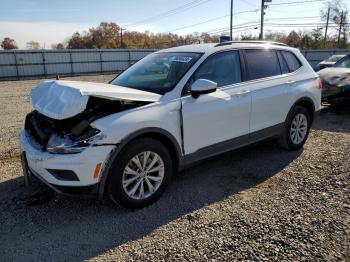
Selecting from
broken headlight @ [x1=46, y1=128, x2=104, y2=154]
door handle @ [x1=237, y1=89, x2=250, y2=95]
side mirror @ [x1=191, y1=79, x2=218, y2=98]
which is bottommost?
broken headlight @ [x1=46, y1=128, x2=104, y2=154]

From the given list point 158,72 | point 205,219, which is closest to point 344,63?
point 158,72

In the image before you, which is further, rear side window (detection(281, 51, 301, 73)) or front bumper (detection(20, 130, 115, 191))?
rear side window (detection(281, 51, 301, 73))

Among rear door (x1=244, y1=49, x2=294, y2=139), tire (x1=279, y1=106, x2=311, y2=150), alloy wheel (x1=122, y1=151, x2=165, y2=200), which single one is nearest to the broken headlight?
alloy wheel (x1=122, y1=151, x2=165, y2=200)

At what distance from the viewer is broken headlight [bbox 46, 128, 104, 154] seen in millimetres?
3299

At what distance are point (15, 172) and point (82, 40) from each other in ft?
260

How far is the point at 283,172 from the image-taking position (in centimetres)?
481

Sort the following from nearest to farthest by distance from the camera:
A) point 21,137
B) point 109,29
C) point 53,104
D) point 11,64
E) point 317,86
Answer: point 53,104 < point 21,137 < point 317,86 < point 11,64 < point 109,29

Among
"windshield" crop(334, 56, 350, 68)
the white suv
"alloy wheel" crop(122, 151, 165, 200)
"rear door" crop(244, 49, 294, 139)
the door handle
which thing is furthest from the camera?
"windshield" crop(334, 56, 350, 68)

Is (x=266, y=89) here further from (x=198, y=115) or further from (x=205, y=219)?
(x=205, y=219)

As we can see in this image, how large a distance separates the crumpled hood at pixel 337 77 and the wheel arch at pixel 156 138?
6.14 m

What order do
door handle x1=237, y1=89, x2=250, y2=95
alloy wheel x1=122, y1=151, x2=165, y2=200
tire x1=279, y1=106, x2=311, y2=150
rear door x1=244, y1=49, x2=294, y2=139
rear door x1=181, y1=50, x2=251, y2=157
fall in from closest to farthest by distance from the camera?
alloy wheel x1=122, y1=151, x2=165, y2=200 → rear door x1=181, y1=50, x2=251, y2=157 → door handle x1=237, y1=89, x2=250, y2=95 → rear door x1=244, y1=49, x2=294, y2=139 → tire x1=279, y1=106, x2=311, y2=150

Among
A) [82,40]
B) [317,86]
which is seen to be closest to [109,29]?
[82,40]

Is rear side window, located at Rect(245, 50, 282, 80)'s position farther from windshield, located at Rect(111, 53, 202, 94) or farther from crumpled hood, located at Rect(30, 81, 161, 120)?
crumpled hood, located at Rect(30, 81, 161, 120)

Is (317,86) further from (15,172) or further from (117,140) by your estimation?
(15,172)
